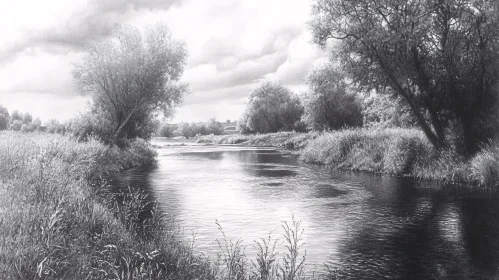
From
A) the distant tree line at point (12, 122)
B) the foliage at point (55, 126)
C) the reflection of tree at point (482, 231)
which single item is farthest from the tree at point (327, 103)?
the distant tree line at point (12, 122)

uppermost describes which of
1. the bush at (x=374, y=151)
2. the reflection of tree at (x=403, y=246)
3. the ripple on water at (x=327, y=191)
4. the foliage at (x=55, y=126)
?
the foliage at (x=55, y=126)

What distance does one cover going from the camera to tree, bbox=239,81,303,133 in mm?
91562

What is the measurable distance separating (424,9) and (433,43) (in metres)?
2.74

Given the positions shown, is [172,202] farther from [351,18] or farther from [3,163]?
[351,18]

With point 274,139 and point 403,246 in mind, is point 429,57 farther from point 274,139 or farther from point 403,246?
point 274,139

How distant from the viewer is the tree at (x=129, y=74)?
38438mm

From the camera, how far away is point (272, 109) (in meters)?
92.1

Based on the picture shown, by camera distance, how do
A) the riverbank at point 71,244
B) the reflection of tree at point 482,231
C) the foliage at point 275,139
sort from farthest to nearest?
1. the foliage at point 275,139
2. the reflection of tree at point 482,231
3. the riverbank at point 71,244

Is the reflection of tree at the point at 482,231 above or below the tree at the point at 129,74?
below

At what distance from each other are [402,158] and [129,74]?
25534 mm

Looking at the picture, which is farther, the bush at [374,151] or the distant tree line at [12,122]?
the distant tree line at [12,122]

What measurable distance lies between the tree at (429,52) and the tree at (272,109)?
206ft

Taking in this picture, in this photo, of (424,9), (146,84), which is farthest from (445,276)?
(146,84)

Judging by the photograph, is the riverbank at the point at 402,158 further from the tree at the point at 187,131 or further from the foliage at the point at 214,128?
the tree at the point at 187,131
